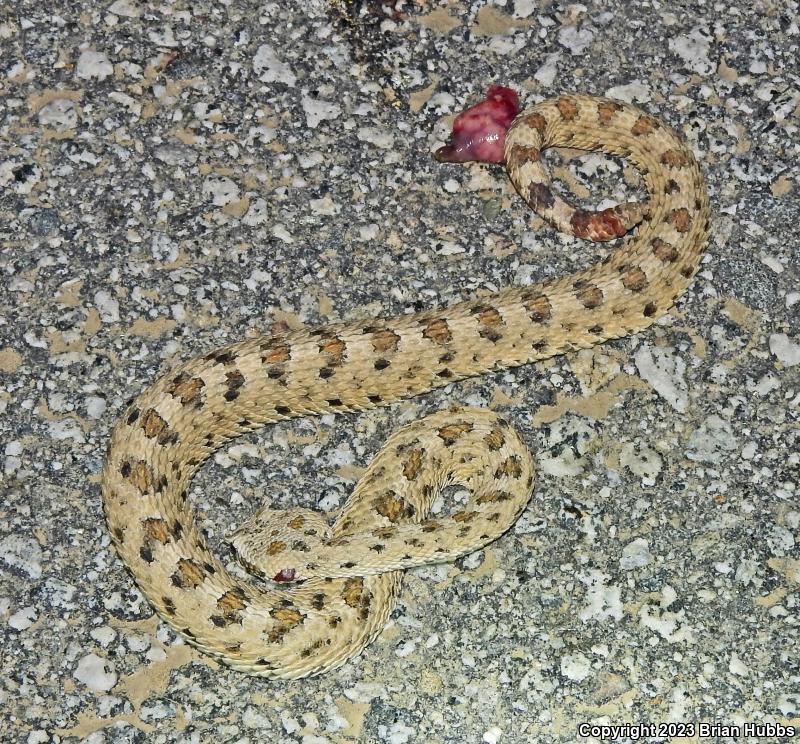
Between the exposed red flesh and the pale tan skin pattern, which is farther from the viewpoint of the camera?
the exposed red flesh

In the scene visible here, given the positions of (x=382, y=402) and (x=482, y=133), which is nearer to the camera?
(x=382, y=402)

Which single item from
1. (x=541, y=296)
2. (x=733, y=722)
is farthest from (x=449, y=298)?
(x=733, y=722)

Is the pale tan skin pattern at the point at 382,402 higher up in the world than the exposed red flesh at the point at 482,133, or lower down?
lower down

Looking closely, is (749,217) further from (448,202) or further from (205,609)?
(205,609)

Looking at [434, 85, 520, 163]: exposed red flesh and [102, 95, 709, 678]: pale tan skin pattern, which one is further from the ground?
[434, 85, 520, 163]: exposed red flesh
